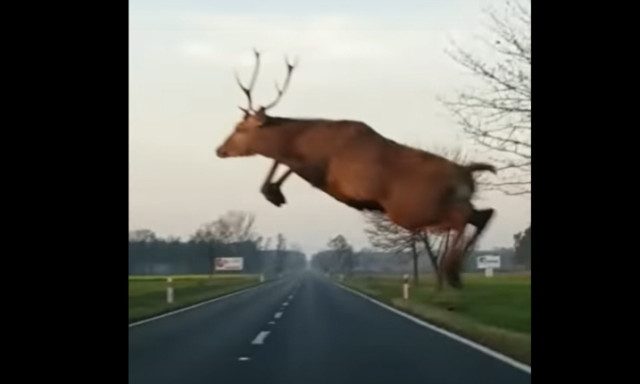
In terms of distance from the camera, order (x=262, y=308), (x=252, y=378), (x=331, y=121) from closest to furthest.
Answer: (x=331, y=121) < (x=252, y=378) < (x=262, y=308)

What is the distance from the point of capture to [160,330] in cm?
402

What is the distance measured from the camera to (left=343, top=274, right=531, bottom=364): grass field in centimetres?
389

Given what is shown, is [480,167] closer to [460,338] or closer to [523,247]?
[523,247]

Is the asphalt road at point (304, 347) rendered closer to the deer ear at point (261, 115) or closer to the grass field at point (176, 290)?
the grass field at point (176, 290)

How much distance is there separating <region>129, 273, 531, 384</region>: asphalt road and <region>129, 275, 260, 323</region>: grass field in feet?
0.17

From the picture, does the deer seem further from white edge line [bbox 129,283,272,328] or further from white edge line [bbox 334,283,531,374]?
white edge line [bbox 129,283,272,328]

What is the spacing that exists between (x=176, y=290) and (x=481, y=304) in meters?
0.86

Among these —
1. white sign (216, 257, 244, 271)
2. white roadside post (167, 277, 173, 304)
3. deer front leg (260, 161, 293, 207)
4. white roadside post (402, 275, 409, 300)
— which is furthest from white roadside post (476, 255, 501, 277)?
white roadside post (167, 277, 173, 304)

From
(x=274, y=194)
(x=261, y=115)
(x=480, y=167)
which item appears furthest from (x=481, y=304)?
(x=261, y=115)

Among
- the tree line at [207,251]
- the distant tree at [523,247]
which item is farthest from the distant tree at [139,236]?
the distant tree at [523,247]

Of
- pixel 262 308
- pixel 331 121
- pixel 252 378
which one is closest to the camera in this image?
pixel 331 121
